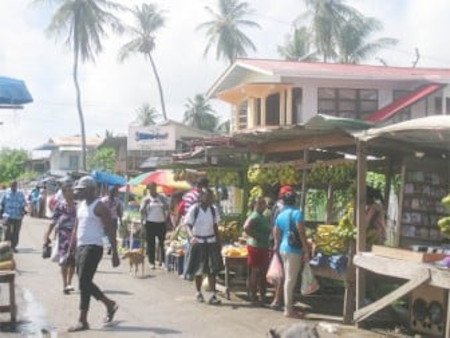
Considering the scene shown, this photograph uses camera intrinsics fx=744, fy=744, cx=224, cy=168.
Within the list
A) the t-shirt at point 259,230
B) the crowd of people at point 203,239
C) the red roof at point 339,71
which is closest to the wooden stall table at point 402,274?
the crowd of people at point 203,239

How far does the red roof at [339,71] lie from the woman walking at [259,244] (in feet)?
56.1

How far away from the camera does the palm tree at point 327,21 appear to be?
46875 mm

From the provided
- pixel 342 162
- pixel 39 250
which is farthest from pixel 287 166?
pixel 39 250

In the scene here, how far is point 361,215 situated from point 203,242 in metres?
2.88

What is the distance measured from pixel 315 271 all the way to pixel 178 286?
3367 mm

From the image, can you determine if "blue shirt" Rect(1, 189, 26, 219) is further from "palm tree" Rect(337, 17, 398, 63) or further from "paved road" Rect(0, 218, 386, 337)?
"palm tree" Rect(337, 17, 398, 63)

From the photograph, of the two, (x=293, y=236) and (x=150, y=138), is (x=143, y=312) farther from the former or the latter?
(x=150, y=138)

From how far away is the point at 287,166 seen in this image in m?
12.2

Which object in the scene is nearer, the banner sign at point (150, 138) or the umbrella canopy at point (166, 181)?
the umbrella canopy at point (166, 181)

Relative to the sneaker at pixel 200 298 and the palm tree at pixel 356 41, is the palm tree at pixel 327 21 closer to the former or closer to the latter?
the palm tree at pixel 356 41

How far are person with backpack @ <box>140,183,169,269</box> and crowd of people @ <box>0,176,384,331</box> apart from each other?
127 centimetres

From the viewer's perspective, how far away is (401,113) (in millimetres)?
26719

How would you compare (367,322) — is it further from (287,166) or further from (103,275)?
(103,275)

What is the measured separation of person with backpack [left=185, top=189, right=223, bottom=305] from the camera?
11320 mm
